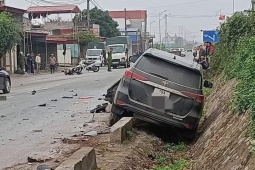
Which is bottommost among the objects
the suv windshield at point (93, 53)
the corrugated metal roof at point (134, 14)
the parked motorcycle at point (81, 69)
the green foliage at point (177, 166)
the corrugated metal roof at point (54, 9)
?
the parked motorcycle at point (81, 69)

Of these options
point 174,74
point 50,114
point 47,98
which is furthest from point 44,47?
point 174,74

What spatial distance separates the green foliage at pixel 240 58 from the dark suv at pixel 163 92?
0.93m

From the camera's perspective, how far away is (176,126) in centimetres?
1079

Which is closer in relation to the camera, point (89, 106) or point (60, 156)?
point (60, 156)

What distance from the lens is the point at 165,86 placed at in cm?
1055

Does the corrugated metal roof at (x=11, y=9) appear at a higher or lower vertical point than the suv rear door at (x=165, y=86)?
higher

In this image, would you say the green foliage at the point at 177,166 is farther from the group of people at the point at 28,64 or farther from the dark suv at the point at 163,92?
the group of people at the point at 28,64

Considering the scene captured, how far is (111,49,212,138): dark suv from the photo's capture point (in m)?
10.6

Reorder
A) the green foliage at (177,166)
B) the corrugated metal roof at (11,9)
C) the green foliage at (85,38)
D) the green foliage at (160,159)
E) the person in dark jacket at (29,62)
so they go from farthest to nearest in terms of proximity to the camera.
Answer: the green foliage at (85,38), the person in dark jacket at (29,62), the corrugated metal roof at (11,9), the green foliage at (160,159), the green foliage at (177,166)

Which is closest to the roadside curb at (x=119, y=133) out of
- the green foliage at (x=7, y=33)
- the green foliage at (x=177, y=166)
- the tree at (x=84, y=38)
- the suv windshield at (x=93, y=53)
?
the green foliage at (x=177, y=166)

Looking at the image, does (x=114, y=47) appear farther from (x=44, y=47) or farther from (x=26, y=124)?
(x=26, y=124)

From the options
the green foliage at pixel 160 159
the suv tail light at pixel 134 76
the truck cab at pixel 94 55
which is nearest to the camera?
the green foliage at pixel 160 159

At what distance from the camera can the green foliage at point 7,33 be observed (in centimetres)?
3838

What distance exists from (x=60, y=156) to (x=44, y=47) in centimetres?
4953
